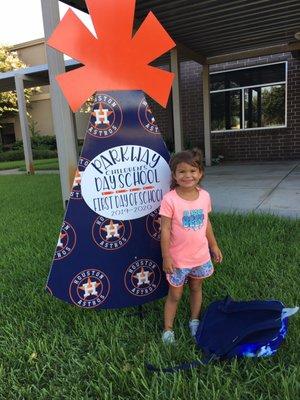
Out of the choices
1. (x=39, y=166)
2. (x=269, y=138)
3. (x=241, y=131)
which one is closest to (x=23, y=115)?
(x=39, y=166)

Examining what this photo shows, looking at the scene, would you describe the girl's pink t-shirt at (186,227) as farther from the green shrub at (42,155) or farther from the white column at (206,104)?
the green shrub at (42,155)

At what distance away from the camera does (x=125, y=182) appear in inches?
92.8

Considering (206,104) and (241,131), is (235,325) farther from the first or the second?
(241,131)

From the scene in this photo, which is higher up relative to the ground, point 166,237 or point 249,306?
point 166,237

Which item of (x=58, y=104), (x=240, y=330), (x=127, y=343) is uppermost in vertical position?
(x=58, y=104)

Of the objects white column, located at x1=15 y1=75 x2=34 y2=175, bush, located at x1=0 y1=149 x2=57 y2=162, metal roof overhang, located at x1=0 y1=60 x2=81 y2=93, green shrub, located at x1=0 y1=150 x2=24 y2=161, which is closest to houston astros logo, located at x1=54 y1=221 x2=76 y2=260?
metal roof overhang, located at x1=0 y1=60 x2=81 y2=93

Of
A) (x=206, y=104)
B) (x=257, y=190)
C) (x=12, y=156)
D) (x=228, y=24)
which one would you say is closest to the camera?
(x=257, y=190)

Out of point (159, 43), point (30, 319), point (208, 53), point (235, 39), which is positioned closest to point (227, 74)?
point (208, 53)

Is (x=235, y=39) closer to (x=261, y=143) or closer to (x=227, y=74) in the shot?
(x=227, y=74)

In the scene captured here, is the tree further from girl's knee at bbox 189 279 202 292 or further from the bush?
girl's knee at bbox 189 279 202 292

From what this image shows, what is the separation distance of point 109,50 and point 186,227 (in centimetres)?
114

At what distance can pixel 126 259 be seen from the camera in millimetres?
2438

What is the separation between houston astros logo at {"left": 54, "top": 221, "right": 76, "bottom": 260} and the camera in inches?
89.4

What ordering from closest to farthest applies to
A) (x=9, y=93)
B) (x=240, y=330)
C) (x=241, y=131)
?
1. (x=240, y=330)
2. (x=241, y=131)
3. (x=9, y=93)
